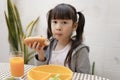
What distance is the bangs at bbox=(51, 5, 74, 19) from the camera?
50.6 inches

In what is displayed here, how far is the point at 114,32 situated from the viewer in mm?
1785

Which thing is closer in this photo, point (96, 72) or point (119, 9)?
Answer: point (119, 9)

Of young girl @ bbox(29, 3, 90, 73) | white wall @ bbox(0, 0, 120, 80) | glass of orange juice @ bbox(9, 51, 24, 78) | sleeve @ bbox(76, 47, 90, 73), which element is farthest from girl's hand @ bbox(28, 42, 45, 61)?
white wall @ bbox(0, 0, 120, 80)

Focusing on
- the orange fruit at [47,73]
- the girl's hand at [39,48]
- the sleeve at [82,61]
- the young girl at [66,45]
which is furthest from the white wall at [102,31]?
the orange fruit at [47,73]

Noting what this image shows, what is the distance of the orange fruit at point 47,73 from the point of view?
89 cm

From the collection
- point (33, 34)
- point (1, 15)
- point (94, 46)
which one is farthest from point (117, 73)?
point (1, 15)

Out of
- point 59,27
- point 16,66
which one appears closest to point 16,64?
point 16,66

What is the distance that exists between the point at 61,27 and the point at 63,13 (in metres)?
0.09

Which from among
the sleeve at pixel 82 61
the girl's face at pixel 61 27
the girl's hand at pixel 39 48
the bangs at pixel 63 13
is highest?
the bangs at pixel 63 13

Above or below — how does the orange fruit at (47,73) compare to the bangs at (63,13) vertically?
below

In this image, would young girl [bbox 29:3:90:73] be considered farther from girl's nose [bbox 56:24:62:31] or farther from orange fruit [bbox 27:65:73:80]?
orange fruit [bbox 27:65:73:80]

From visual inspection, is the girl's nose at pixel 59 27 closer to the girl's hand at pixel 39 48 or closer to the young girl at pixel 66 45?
the young girl at pixel 66 45

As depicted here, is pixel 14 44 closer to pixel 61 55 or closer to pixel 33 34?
pixel 33 34

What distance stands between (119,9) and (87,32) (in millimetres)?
331
